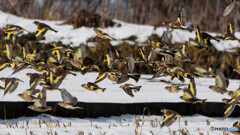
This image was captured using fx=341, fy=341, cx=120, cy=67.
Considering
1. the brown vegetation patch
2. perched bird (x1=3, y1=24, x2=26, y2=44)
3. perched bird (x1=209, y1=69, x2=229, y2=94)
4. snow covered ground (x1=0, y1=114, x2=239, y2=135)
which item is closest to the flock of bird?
perched bird (x1=209, y1=69, x2=229, y2=94)

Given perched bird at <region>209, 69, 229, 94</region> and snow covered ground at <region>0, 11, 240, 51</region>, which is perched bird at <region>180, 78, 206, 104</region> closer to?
perched bird at <region>209, 69, 229, 94</region>

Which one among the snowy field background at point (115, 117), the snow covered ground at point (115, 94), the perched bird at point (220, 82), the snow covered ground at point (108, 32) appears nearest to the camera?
the perched bird at point (220, 82)

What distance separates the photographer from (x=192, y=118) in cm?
417

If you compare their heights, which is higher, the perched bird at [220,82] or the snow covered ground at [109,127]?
the perched bird at [220,82]

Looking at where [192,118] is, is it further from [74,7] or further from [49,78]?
[74,7]

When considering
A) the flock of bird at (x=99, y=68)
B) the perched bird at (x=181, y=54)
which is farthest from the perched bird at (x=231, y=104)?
the perched bird at (x=181, y=54)

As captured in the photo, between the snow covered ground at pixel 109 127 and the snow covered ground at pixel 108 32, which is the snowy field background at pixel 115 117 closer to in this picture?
the snow covered ground at pixel 109 127

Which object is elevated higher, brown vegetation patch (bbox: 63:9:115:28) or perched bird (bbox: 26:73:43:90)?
brown vegetation patch (bbox: 63:9:115:28)

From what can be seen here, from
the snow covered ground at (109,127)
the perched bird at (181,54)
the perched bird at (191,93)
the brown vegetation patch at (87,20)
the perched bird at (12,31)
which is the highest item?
the brown vegetation patch at (87,20)

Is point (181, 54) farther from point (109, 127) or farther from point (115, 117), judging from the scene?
point (115, 117)

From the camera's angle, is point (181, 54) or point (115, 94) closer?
point (181, 54)

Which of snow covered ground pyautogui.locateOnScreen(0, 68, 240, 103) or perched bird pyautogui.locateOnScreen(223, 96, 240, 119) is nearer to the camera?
perched bird pyautogui.locateOnScreen(223, 96, 240, 119)

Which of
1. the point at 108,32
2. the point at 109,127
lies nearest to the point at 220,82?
the point at 109,127

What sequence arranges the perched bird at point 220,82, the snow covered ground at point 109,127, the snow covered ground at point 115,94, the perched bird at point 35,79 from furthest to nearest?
the snow covered ground at point 115,94, the snow covered ground at point 109,127, the perched bird at point 35,79, the perched bird at point 220,82
